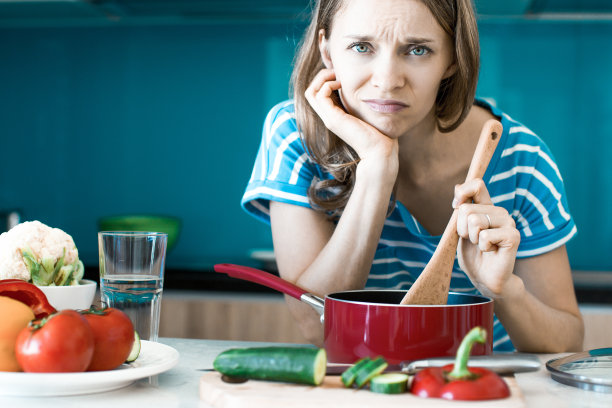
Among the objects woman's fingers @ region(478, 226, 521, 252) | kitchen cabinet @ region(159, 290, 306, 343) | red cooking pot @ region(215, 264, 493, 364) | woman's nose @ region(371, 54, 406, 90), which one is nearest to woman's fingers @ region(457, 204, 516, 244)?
woman's fingers @ region(478, 226, 521, 252)

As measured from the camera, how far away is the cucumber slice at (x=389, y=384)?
2.25 feet

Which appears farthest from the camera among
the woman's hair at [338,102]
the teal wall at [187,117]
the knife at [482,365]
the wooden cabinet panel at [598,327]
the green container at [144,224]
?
the teal wall at [187,117]

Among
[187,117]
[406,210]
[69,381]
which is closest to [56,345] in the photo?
[69,381]

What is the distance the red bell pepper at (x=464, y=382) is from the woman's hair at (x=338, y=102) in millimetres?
649

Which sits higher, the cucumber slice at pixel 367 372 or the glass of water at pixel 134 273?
the glass of water at pixel 134 273

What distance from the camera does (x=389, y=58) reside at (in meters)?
1.14

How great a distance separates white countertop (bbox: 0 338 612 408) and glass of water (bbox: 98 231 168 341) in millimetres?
122

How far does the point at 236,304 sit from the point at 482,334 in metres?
1.86

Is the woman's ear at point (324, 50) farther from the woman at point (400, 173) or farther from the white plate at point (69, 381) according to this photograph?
the white plate at point (69, 381)

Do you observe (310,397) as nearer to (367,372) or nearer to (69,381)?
(367,372)

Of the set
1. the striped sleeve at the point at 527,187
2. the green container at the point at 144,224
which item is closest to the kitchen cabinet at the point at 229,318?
the green container at the point at 144,224

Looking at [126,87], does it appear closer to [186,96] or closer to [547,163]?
[186,96]

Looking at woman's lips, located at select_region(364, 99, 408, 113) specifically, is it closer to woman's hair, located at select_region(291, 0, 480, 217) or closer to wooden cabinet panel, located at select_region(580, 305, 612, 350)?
woman's hair, located at select_region(291, 0, 480, 217)

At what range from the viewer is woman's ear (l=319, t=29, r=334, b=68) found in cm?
134
